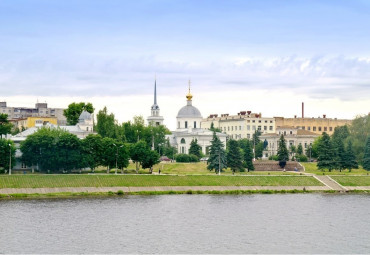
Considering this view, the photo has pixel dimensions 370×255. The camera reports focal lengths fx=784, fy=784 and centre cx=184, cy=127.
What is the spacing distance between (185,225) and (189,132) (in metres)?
97.4

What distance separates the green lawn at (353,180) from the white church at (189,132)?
182ft

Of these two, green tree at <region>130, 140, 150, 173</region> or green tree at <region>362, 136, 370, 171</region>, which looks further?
green tree at <region>362, 136, 370, 171</region>

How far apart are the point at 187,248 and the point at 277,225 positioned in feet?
43.6

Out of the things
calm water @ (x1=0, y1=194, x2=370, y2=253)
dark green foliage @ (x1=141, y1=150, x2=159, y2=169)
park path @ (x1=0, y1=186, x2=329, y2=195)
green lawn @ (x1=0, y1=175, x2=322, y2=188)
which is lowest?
calm water @ (x1=0, y1=194, x2=370, y2=253)

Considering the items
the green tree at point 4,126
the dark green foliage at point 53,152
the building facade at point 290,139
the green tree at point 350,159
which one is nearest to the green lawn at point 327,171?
the green tree at point 350,159

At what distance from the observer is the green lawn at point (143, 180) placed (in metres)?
87.2

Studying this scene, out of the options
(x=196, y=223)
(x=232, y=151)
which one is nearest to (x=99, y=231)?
(x=196, y=223)

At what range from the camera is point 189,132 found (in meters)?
159

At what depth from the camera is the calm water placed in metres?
51.6

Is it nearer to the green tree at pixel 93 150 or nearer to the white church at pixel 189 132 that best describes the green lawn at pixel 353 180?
the green tree at pixel 93 150

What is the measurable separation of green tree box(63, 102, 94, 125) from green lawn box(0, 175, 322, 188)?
66.3 metres

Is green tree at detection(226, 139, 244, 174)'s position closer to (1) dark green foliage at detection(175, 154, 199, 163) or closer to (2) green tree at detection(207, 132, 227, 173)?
(2) green tree at detection(207, 132, 227, 173)

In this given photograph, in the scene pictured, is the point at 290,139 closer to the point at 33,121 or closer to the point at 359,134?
the point at 359,134

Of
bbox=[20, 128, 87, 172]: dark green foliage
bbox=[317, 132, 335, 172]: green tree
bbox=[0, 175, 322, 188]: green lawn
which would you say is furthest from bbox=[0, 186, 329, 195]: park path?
bbox=[317, 132, 335, 172]: green tree
